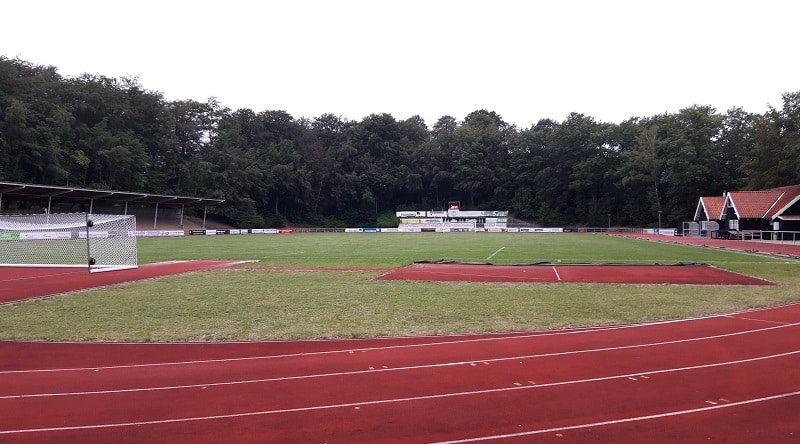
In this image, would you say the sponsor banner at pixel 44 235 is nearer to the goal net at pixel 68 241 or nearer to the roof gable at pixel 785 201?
the goal net at pixel 68 241

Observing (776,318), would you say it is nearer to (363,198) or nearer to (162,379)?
(162,379)

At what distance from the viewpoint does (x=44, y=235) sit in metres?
34.2

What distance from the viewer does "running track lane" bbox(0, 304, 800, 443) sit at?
5555mm

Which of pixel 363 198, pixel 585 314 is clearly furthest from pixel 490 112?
pixel 585 314

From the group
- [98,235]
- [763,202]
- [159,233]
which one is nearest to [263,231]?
[159,233]

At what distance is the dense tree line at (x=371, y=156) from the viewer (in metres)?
73.6

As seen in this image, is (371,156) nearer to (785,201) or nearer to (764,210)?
(764,210)

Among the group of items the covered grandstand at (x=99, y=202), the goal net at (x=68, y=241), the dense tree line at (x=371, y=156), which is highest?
the dense tree line at (x=371, y=156)

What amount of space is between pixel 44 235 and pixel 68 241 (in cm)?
446

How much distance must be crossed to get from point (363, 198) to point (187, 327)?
3769 inches

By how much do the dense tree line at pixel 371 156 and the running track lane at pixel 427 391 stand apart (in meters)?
52.3

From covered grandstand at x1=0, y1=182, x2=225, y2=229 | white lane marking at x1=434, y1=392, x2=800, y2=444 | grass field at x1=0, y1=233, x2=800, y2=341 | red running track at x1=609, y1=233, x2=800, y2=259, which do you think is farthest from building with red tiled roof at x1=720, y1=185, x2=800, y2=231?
covered grandstand at x1=0, y1=182, x2=225, y2=229

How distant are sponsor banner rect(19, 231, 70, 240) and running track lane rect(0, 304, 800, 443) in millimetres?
27825

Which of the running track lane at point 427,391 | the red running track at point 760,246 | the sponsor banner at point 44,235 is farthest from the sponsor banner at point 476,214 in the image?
the running track lane at point 427,391
